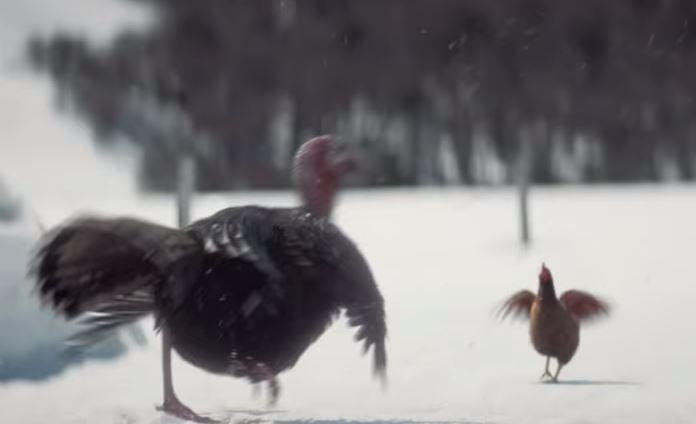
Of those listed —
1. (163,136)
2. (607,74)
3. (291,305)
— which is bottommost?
(291,305)

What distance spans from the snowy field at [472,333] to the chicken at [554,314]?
0.14 feet

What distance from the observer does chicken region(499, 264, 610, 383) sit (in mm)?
2840

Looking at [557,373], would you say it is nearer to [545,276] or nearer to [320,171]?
[545,276]

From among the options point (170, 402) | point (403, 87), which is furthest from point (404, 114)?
point (170, 402)

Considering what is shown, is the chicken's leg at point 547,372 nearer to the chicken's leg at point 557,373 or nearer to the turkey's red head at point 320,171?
the chicken's leg at point 557,373

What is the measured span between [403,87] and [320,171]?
0.49m

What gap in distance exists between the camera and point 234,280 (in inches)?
101

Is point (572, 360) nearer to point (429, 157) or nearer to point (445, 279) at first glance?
point (445, 279)

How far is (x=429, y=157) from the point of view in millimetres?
3025

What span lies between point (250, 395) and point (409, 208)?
74 cm

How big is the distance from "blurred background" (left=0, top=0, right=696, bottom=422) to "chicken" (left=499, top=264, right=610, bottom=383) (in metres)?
0.08

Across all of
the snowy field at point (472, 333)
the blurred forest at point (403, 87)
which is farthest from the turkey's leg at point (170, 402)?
the blurred forest at point (403, 87)

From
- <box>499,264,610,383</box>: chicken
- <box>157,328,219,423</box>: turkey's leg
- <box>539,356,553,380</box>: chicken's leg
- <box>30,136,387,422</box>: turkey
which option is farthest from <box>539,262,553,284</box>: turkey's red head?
<box>157,328,219,423</box>: turkey's leg

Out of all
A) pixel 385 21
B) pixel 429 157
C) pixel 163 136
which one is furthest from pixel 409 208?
pixel 163 136
